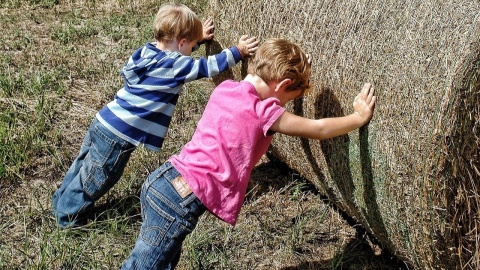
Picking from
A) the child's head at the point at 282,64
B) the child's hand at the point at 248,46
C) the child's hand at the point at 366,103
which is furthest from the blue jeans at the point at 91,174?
the child's hand at the point at 366,103

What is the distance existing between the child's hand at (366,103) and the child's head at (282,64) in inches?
12.8

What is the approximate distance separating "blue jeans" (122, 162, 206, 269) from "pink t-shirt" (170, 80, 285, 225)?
8 centimetres

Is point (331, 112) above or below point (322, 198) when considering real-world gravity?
above

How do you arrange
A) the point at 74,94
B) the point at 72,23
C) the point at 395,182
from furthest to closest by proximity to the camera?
the point at 72,23
the point at 74,94
the point at 395,182

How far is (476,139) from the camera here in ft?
9.82

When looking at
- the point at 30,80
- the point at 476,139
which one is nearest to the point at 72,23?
the point at 30,80

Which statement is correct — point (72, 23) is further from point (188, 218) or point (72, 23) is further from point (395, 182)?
point (395, 182)

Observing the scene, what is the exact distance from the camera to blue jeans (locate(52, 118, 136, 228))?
13.7 ft

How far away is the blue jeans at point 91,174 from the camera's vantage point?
4180mm

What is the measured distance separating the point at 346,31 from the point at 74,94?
10.4 feet

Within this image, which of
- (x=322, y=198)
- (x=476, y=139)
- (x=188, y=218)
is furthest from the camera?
(x=322, y=198)

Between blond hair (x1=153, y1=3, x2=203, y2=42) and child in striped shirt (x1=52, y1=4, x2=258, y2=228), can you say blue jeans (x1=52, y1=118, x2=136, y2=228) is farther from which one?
blond hair (x1=153, y1=3, x2=203, y2=42)

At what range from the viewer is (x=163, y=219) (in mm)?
3418

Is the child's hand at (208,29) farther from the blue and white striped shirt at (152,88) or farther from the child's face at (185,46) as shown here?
the blue and white striped shirt at (152,88)
